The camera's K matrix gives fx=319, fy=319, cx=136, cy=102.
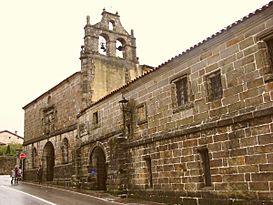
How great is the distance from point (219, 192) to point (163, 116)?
3876 millimetres

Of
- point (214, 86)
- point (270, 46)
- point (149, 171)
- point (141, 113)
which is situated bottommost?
point (149, 171)

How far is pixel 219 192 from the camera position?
386 inches

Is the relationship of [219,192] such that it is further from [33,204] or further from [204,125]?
[33,204]

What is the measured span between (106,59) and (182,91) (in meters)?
11.4

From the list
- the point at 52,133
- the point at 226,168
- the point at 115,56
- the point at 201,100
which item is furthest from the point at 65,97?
the point at 226,168

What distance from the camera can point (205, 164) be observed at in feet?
34.9

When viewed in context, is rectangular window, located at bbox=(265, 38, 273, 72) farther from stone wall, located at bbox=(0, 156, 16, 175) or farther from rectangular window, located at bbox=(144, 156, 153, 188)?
stone wall, located at bbox=(0, 156, 16, 175)

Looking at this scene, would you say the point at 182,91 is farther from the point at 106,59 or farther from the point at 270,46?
the point at 106,59

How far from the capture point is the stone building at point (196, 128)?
889 centimetres

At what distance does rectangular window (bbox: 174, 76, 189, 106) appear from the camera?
11.8m

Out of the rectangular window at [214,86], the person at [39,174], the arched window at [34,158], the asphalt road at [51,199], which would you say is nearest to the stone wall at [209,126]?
the rectangular window at [214,86]

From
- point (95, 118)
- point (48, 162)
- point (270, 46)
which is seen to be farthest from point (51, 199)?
point (48, 162)

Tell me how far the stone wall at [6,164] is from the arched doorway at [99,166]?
32.0 m

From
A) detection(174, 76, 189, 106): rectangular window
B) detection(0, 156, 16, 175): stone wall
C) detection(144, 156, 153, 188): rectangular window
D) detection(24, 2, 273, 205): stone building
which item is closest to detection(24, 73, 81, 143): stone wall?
detection(24, 2, 273, 205): stone building
